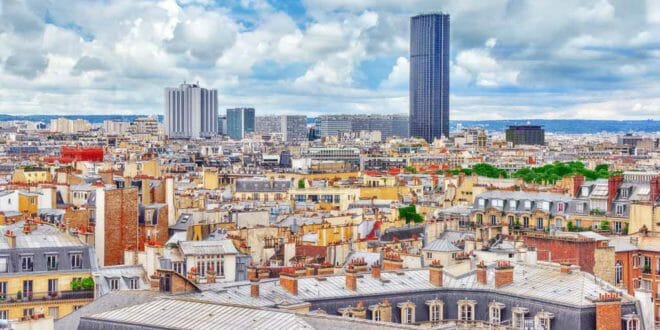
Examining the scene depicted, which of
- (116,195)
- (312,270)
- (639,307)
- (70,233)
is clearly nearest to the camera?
(639,307)

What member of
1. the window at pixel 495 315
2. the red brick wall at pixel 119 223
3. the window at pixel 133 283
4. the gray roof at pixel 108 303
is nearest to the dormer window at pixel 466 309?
the window at pixel 495 315

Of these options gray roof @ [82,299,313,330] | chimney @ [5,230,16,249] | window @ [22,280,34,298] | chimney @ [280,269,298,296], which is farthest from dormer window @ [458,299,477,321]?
chimney @ [5,230,16,249]

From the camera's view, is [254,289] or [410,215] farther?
[410,215]

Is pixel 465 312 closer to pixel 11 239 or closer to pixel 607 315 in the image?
Result: pixel 607 315

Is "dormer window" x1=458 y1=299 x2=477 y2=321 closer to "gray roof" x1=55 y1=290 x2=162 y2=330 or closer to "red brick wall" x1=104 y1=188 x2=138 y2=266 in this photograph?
"gray roof" x1=55 y1=290 x2=162 y2=330

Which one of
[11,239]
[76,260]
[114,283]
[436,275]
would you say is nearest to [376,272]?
[436,275]

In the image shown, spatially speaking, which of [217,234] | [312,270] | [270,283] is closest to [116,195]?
[217,234]

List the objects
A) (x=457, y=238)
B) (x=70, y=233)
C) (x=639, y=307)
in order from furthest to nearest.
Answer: (x=457, y=238)
(x=70, y=233)
(x=639, y=307)

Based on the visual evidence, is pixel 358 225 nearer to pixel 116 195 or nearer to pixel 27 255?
pixel 116 195
